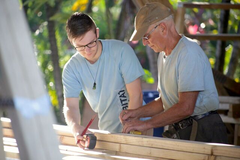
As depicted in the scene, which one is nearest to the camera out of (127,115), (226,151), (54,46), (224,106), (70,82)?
(226,151)

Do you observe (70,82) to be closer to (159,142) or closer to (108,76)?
(108,76)

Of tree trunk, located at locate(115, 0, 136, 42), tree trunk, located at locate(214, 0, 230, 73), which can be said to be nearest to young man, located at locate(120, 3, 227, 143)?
tree trunk, located at locate(214, 0, 230, 73)

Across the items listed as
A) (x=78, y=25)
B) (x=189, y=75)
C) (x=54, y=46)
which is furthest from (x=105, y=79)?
(x=54, y=46)

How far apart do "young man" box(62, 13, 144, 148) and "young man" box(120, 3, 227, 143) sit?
0.22 m

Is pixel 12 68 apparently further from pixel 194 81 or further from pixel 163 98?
pixel 163 98

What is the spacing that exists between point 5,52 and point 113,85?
6.04 feet

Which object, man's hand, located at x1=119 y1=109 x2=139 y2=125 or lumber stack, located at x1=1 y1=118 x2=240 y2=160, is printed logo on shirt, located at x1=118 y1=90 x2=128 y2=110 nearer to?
man's hand, located at x1=119 y1=109 x2=139 y2=125

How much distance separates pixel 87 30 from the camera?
9.12ft

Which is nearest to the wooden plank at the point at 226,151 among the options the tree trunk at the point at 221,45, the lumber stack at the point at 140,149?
the lumber stack at the point at 140,149

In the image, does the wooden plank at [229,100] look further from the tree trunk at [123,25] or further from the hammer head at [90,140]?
the tree trunk at [123,25]

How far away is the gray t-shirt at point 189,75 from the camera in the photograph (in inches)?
102

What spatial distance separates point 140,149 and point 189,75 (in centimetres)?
60

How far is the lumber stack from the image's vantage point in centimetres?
214

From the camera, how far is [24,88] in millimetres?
1229
